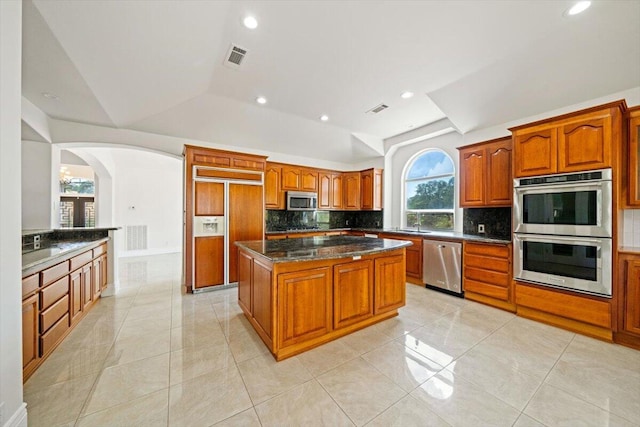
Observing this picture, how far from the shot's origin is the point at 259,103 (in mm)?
3922

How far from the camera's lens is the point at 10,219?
1.33 metres

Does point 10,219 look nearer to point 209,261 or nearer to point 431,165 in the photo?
point 209,261

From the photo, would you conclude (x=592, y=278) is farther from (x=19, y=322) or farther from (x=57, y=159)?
(x=57, y=159)

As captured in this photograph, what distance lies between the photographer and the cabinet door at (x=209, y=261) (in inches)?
150

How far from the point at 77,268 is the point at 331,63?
12.6ft

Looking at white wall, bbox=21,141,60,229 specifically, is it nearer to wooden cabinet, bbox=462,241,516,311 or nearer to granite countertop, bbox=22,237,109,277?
granite countertop, bbox=22,237,109,277

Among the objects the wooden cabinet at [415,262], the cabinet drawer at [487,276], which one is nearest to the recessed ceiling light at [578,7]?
the cabinet drawer at [487,276]

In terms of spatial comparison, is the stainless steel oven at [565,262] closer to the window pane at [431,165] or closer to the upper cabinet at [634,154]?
the upper cabinet at [634,154]

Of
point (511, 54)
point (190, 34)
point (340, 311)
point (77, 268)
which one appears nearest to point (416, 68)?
point (511, 54)

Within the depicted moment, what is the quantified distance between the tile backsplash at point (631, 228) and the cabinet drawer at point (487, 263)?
1127 mm

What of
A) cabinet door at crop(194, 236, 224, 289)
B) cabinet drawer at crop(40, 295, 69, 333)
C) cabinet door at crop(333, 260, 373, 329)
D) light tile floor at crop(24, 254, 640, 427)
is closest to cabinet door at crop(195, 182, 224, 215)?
cabinet door at crop(194, 236, 224, 289)

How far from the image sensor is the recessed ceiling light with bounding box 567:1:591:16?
2020 mm

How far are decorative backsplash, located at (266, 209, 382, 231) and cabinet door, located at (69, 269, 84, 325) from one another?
9.87ft

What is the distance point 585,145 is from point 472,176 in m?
1.29
